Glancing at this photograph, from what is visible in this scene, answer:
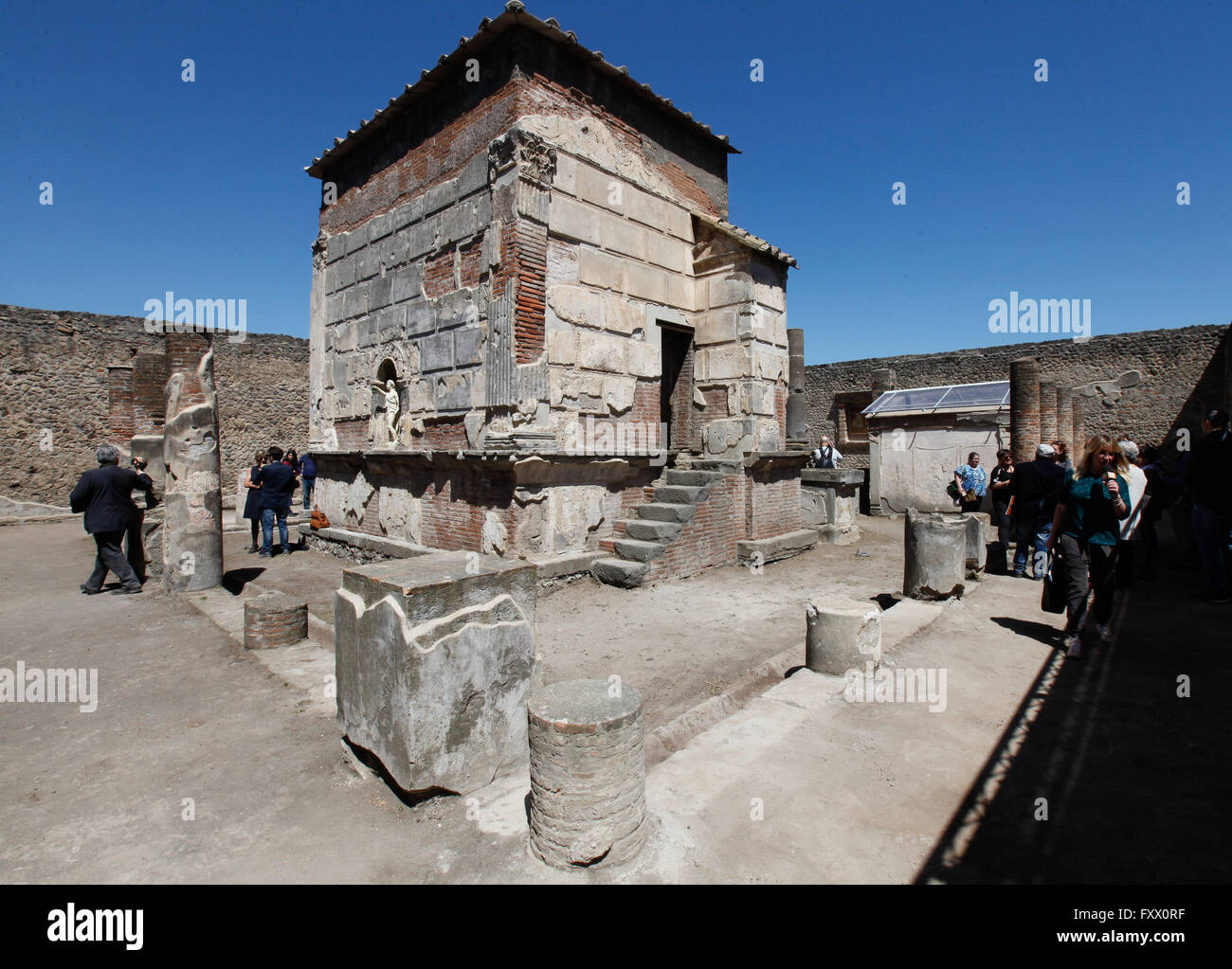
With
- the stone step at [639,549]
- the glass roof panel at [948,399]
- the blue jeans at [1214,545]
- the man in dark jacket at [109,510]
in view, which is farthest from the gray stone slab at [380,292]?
the glass roof panel at [948,399]

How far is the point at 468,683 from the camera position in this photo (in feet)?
11.4

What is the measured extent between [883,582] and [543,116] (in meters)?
7.32

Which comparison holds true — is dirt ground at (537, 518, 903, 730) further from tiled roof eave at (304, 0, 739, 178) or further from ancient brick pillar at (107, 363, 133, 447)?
ancient brick pillar at (107, 363, 133, 447)

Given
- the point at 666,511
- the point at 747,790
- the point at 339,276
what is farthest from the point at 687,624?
the point at 339,276

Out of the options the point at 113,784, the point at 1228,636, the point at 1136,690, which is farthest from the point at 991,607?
the point at 113,784

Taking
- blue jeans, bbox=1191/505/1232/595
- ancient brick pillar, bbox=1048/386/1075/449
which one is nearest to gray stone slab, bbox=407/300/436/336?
blue jeans, bbox=1191/505/1232/595

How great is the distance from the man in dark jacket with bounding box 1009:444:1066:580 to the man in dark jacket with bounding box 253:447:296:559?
1096 centimetres

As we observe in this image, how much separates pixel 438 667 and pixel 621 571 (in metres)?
4.78

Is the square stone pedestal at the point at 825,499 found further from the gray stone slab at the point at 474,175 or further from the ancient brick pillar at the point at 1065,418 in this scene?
the ancient brick pillar at the point at 1065,418

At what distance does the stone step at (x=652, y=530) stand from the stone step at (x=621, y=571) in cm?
44

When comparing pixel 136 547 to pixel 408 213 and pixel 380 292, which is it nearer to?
pixel 380 292

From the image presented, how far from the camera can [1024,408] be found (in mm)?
12367

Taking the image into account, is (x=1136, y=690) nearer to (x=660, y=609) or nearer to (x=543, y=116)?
(x=660, y=609)

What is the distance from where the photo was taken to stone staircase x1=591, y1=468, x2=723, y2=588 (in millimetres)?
8109
